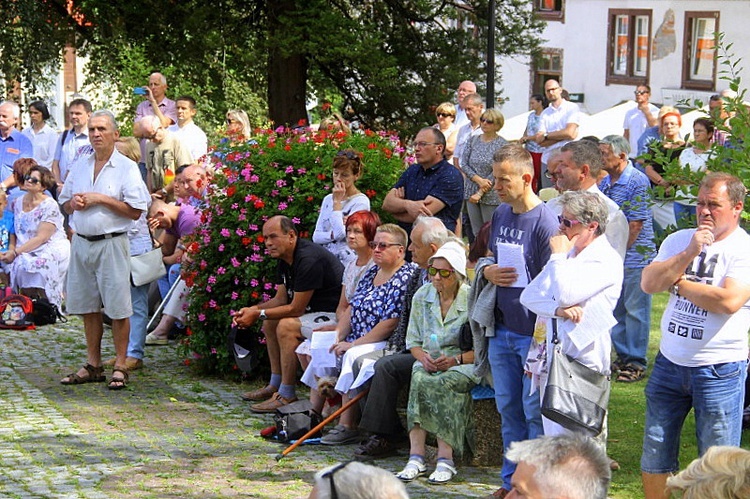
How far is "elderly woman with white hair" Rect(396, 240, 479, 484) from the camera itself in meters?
7.63

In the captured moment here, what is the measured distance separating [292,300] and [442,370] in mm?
1961

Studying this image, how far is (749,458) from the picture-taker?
13.0 feet

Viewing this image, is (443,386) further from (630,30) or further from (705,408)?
(630,30)

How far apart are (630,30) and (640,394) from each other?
24.9 m

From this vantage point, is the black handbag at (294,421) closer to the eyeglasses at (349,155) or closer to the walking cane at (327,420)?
the walking cane at (327,420)

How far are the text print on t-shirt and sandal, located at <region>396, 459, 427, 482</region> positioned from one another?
2163 mm

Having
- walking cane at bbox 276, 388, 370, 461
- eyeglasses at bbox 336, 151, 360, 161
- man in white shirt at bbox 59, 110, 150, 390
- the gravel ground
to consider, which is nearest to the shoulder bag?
man in white shirt at bbox 59, 110, 150, 390

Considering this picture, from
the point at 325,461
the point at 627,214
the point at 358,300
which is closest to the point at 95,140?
the point at 358,300

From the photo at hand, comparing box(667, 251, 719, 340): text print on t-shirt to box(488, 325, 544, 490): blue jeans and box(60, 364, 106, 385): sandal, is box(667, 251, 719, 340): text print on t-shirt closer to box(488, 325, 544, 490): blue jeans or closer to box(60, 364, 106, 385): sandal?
box(488, 325, 544, 490): blue jeans

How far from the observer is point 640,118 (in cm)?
1731

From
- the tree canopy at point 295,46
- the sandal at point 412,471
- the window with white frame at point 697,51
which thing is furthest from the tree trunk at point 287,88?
the window with white frame at point 697,51

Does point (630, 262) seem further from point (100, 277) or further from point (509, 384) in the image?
point (100, 277)

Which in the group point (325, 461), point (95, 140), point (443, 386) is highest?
point (95, 140)

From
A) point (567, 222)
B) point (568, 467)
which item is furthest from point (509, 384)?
point (568, 467)
